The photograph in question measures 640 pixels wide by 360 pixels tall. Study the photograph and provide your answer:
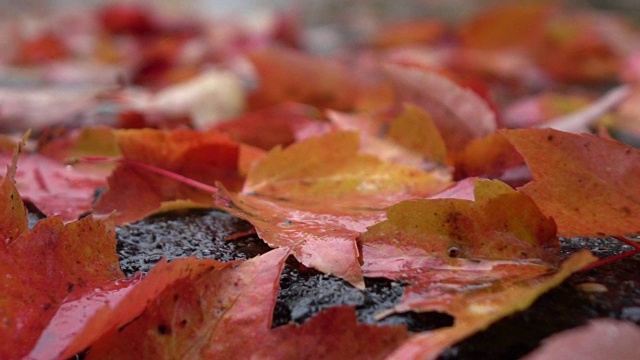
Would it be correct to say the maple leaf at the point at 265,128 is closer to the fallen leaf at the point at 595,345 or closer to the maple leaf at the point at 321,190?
the maple leaf at the point at 321,190

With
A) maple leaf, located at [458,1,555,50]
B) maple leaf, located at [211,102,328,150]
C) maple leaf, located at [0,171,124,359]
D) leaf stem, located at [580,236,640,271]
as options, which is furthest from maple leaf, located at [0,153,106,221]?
maple leaf, located at [458,1,555,50]

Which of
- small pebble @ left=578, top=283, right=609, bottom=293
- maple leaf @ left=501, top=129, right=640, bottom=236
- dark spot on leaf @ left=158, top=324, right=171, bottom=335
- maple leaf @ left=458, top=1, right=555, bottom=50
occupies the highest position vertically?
maple leaf @ left=501, top=129, right=640, bottom=236

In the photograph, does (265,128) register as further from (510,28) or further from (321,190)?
(510,28)

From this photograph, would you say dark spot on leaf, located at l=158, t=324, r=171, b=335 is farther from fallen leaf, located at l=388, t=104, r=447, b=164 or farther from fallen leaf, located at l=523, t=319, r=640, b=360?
fallen leaf, located at l=388, t=104, r=447, b=164

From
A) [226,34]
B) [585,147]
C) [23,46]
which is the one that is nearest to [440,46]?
[226,34]

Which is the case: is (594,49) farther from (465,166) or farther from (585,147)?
(585,147)

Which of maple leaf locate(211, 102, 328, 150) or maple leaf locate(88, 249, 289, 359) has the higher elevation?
maple leaf locate(88, 249, 289, 359)
